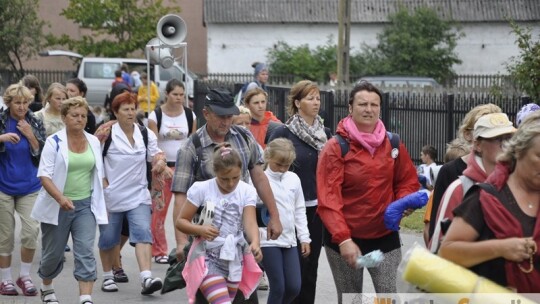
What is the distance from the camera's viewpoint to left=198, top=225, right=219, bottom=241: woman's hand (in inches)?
284

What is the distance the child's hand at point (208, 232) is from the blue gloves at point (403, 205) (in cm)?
111

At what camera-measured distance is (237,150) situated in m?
7.98

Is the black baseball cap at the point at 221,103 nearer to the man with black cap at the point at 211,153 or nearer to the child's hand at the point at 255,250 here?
the man with black cap at the point at 211,153

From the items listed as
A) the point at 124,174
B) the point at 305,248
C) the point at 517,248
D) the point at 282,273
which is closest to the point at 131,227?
the point at 124,174

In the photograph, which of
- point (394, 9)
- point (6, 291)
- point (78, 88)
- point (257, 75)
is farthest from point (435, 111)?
point (394, 9)

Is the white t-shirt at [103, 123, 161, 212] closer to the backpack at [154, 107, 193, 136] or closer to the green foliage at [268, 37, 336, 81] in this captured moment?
the backpack at [154, 107, 193, 136]

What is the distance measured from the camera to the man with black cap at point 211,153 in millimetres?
7859

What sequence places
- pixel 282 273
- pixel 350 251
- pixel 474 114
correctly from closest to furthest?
1. pixel 474 114
2. pixel 350 251
3. pixel 282 273

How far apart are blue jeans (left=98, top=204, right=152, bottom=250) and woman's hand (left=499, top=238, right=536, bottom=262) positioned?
581 centimetres

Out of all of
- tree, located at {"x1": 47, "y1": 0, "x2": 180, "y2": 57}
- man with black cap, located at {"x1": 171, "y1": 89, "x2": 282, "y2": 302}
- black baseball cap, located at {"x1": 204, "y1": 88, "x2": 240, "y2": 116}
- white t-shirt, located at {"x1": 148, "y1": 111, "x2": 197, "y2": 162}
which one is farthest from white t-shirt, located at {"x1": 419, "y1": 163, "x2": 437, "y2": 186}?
tree, located at {"x1": 47, "y1": 0, "x2": 180, "y2": 57}

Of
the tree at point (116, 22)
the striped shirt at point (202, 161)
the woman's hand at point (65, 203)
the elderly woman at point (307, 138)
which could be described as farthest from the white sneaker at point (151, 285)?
the tree at point (116, 22)

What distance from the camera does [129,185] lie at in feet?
33.3

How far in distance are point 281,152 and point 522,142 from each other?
12.0ft

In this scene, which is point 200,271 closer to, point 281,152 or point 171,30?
point 281,152
